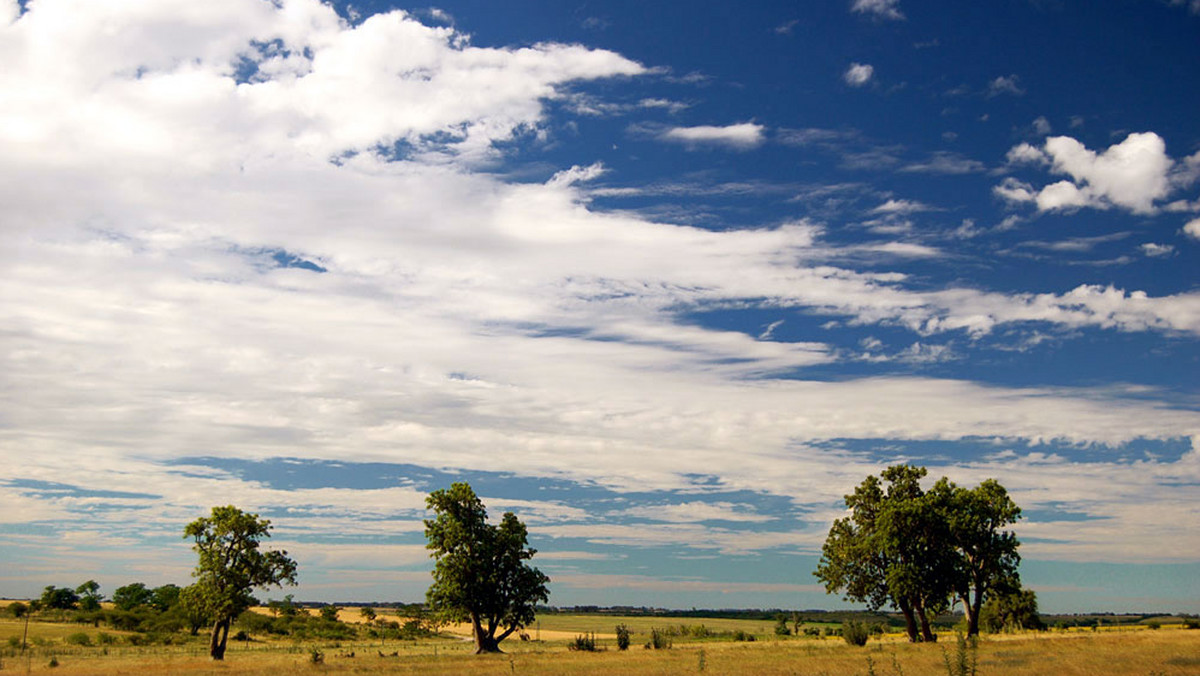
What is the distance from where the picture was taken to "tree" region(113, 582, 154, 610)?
15888 centimetres

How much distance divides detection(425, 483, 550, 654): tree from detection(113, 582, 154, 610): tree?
415 ft

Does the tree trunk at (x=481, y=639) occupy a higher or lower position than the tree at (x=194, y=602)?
lower

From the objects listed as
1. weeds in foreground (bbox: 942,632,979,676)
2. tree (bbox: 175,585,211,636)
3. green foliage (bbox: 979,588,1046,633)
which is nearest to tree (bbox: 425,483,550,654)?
tree (bbox: 175,585,211,636)

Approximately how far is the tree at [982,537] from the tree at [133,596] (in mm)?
154378

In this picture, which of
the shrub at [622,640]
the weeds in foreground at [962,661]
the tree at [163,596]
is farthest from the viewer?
the tree at [163,596]

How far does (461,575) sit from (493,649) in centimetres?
652

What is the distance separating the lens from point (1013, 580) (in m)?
64.7

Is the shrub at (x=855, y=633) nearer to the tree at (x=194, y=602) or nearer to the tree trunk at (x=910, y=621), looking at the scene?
the tree trunk at (x=910, y=621)

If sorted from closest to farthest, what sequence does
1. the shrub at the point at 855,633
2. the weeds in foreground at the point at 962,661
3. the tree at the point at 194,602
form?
1. the weeds in foreground at the point at 962,661
2. the tree at the point at 194,602
3. the shrub at the point at 855,633

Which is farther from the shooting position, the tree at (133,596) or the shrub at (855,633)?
the tree at (133,596)

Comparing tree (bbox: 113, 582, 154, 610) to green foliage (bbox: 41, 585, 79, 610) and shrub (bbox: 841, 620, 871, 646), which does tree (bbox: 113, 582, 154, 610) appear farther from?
shrub (bbox: 841, 620, 871, 646)

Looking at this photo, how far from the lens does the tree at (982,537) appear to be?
63.4 metres

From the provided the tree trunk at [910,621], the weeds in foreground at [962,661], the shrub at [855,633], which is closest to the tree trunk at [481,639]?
the shrub at [855,633]

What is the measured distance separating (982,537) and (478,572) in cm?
4013
